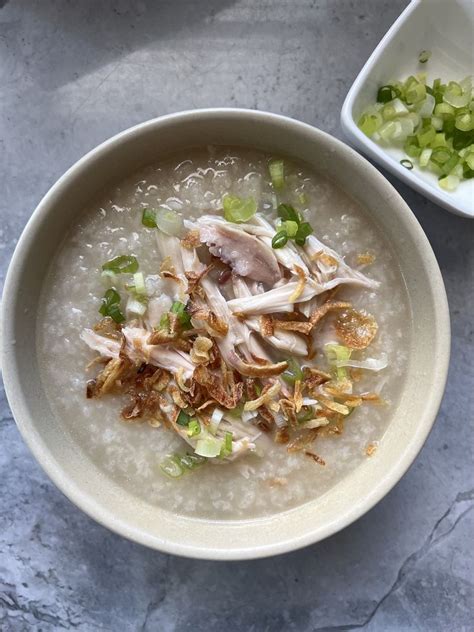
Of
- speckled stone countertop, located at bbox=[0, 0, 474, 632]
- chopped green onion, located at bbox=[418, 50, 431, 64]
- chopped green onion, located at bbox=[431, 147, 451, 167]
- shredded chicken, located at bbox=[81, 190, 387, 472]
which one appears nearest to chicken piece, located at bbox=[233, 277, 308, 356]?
shredded chicken, located at bbox=[81, 190, 387, 472]

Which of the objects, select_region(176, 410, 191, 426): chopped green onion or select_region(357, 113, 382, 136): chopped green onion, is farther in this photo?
select_region(357, 113, 382, 136): chopped green onion

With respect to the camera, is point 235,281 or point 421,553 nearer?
point 235,281

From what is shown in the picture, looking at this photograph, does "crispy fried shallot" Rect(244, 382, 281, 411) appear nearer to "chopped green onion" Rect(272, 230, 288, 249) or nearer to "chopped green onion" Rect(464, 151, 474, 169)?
"chopped green onion" Rect(272, 230, 288, 249)

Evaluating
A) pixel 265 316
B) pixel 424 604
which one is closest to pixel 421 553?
pixel 424 604

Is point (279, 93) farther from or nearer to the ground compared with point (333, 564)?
farther from the ground

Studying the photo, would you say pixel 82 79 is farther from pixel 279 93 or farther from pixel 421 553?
pixel 421 553

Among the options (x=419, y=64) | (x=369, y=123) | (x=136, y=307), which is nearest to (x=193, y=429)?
(x=136, y=307)

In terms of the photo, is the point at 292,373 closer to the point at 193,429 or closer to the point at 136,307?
the point at 193,429
